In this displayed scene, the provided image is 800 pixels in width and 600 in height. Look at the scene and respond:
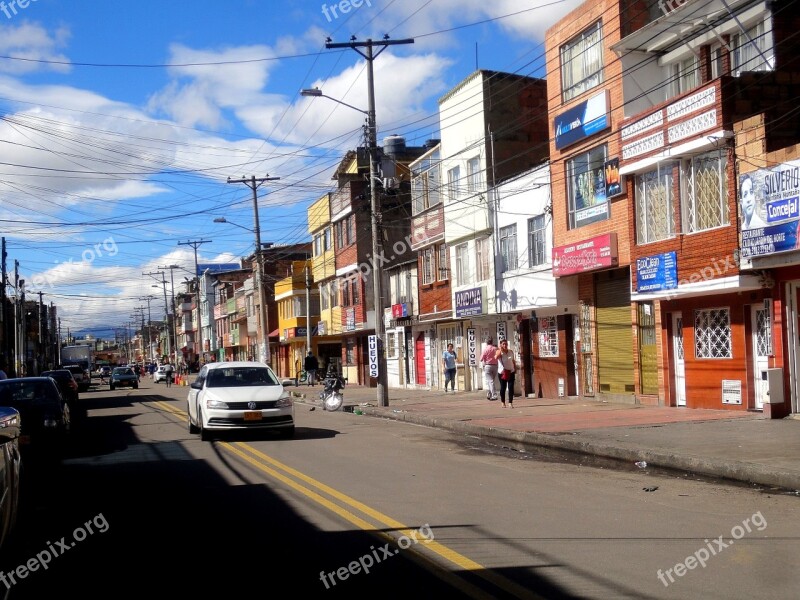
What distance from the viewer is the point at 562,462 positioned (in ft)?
46.8

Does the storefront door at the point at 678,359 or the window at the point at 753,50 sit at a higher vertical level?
the window at the point at 753,50

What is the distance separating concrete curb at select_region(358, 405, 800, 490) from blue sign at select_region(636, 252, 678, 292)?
5198mm

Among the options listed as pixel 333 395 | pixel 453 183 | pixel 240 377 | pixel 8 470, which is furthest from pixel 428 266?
pixel 8 470

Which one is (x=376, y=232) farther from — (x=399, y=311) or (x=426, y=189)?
(x=399, y=311)

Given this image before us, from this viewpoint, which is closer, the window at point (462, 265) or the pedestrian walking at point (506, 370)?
the pedestrian walking at point (506, 370)

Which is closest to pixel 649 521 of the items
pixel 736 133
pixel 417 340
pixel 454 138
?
pixel 736 133

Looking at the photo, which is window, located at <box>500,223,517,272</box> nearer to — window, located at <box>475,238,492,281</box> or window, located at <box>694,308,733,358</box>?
window, located at <box>475,238,492,281</box>

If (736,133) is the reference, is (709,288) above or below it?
below

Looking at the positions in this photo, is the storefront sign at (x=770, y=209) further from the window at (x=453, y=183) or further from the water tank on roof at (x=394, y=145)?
the water tank on roof at (x=394, y=145)

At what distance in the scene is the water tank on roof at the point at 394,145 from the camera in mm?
46688

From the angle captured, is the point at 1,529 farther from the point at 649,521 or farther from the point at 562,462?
the point at 562,462

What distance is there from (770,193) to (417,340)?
2420 cm

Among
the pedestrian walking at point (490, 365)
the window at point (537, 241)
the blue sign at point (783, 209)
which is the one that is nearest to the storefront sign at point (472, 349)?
the pedestrian walking at point (490, 365)

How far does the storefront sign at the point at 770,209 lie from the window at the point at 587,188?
587cm
